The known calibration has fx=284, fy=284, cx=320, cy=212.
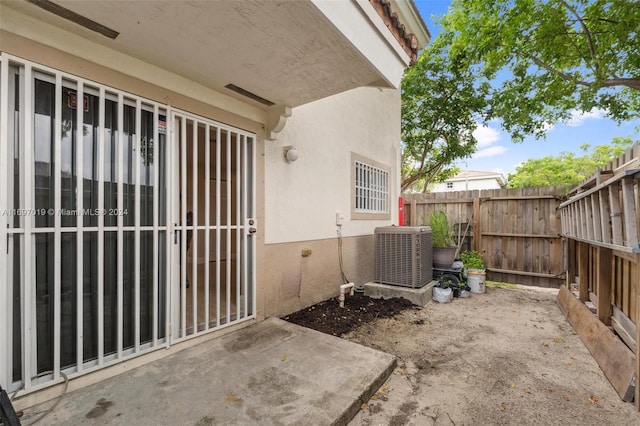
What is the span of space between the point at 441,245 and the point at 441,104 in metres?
5.32

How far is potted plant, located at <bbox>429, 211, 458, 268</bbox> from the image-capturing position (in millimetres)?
5457

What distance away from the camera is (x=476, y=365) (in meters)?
2.71

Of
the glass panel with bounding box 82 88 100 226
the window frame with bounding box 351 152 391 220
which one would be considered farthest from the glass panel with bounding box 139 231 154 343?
the window frame with bounding box 351 152 391 220

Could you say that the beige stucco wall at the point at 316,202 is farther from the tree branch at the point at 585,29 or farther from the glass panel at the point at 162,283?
the tree branch at the point at 585,29

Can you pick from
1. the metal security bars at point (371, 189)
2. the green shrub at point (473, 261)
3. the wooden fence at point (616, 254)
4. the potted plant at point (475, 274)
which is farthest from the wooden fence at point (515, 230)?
the wooden fence at point (616, 254)

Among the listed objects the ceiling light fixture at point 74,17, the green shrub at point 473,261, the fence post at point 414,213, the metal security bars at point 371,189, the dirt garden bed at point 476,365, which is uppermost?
the ceiling light fixture at point 74,17

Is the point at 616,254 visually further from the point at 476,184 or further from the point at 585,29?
the point at 476,184

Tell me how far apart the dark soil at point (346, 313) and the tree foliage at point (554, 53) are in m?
5.82

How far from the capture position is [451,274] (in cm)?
543

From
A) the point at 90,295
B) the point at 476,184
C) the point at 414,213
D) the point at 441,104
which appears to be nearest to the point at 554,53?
the point at 441,104

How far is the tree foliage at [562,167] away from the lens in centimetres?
2270

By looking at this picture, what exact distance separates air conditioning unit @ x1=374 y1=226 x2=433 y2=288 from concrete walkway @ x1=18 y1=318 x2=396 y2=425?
7.69 ft

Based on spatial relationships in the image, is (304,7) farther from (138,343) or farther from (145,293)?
(138,343)

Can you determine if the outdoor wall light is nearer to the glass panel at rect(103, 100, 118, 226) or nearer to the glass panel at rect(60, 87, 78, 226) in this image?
the glass panel at rect(103, 100, 118, 226)
